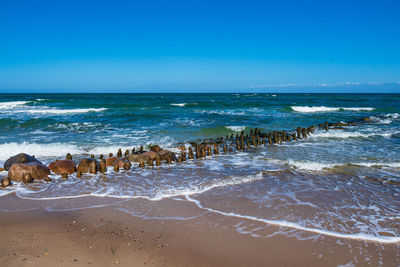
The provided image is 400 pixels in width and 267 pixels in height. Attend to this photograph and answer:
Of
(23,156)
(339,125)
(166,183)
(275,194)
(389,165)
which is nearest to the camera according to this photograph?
(275,194)

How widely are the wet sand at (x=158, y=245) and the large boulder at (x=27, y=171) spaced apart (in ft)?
7.59

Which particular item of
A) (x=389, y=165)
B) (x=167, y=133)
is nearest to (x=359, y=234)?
(x=389, y=165)

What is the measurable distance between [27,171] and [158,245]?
4976mm

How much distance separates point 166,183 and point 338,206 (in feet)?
12.7

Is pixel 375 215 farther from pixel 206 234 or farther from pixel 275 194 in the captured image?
pixel 206 234

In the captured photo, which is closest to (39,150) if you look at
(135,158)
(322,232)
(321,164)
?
(135,158)

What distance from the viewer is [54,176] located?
300 inches

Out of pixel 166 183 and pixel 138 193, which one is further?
pixel 166 183

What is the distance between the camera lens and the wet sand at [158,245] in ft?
11.8

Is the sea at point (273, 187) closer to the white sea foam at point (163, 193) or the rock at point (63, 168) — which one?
the white sea foam at point (163, 193)

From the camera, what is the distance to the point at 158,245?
3.99 m

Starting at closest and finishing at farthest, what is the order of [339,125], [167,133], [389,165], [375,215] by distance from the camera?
[375,215] → [389,165] → [167,133] → [339,125]

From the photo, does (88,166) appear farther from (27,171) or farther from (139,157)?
(139,157)

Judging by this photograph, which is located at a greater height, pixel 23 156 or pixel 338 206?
pixel 23 156
